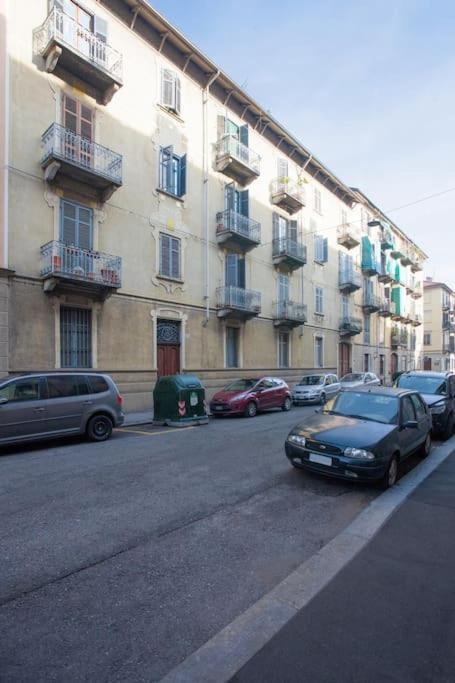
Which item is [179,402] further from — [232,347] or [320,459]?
[232,347]

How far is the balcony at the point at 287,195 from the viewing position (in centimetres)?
2270

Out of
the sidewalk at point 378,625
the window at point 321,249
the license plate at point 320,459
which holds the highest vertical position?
the window at point 321,249

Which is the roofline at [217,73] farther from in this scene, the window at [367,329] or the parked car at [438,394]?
the parked car at [438,394]

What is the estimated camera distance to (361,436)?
5871 millimetres

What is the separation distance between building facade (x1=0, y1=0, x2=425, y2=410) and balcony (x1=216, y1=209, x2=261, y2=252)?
0.08 meters

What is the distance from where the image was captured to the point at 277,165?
23.3 m

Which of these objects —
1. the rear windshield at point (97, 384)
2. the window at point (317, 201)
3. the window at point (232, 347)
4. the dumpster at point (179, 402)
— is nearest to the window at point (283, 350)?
the window at point (232, 347)

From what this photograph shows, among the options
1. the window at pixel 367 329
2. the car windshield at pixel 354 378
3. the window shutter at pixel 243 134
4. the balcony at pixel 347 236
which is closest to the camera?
the window shutter at pixel 243 134

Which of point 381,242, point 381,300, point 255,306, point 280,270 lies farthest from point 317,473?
point 381,242

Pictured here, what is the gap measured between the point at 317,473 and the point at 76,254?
10586 millimetres

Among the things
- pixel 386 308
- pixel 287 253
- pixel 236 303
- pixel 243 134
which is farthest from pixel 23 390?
pixel 386 308

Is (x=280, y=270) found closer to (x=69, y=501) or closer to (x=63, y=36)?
(x=63, y=36)

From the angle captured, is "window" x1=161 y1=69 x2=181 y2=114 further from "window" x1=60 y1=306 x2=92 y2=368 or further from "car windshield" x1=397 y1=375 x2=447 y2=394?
"car windshield" x1=397 y1=375 x2=447 y2=394

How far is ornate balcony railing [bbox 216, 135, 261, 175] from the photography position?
18812mm
